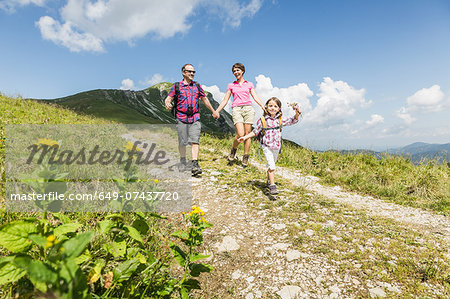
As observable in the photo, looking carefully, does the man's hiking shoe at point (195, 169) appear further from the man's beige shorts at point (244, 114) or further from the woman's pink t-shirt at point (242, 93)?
the woman's pink t-shirt at point (242, 93)

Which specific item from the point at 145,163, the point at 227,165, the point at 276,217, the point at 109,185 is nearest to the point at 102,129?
the point at 145,163

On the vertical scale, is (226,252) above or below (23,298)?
below

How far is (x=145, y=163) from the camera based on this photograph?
7.59 meters

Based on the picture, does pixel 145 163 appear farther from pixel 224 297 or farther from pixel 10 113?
pixel 10 113

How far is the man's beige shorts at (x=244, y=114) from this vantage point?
8.01m

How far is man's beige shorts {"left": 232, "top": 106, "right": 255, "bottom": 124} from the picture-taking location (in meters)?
8.01

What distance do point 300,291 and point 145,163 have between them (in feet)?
19.9

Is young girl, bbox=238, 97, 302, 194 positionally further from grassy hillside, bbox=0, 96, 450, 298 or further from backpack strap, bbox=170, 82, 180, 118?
backpack strap, bbox=170, 82, 180, 118

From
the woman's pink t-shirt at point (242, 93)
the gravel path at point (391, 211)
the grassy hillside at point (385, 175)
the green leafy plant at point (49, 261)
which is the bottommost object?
the gravel path at point (391, 211)

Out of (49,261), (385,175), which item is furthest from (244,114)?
(49,261)

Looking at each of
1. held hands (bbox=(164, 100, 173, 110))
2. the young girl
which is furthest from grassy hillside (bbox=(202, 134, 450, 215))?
held hands (bbox=(164, 100, 173, 110))

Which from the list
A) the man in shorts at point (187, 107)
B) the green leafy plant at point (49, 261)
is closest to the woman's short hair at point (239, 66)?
the man in shorts at point (187, 107)

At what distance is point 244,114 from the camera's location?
804 centimetres

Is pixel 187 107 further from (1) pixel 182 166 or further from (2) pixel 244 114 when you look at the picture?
(2) pixel 244 114
